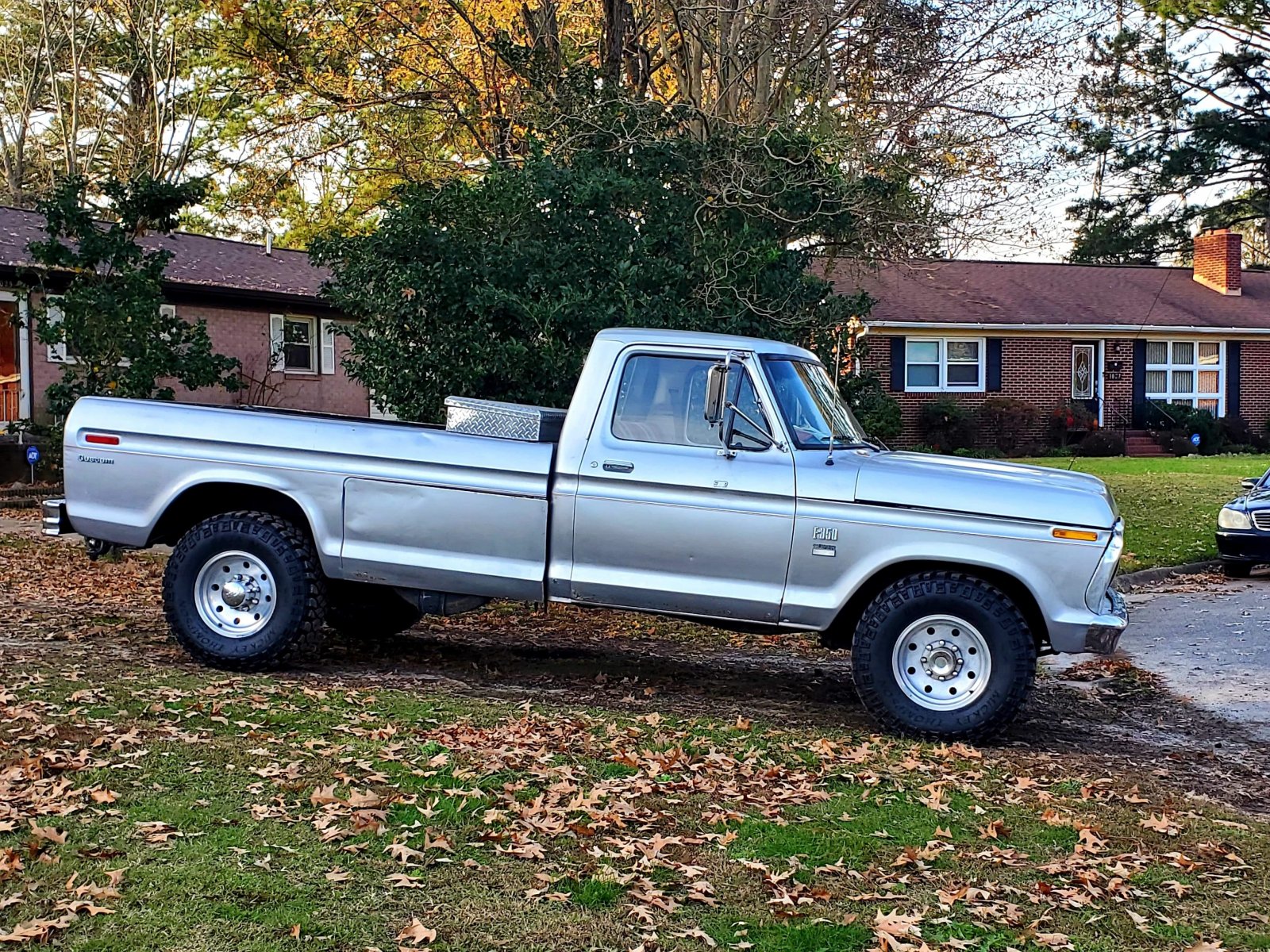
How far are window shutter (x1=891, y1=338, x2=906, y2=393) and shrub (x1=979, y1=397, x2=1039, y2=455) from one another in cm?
191

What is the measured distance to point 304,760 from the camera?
6230mm

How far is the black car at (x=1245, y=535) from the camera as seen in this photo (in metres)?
14.1

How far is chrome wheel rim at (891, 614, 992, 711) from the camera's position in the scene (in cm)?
738

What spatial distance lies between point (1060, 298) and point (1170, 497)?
14.2 m

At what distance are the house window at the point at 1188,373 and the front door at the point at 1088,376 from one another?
1.48 meters

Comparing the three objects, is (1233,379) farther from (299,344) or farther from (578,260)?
(578,260)

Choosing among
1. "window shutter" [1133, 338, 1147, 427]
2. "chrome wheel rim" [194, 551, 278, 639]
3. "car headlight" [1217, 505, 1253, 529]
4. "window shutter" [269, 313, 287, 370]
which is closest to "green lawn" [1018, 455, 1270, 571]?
"car headlight" [1217, 505, 1253, 529]

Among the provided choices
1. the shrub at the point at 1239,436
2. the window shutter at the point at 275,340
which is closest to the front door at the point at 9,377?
the window shutter at the point at 275,340

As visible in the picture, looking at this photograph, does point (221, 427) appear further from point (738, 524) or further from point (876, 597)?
point (876, 597)

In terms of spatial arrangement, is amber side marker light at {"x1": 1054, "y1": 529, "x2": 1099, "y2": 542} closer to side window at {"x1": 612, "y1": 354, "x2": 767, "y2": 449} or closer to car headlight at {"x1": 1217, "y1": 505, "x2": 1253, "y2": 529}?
side window at {"x1": 612, "y1": 354, "x2": 767, "y2": 449}

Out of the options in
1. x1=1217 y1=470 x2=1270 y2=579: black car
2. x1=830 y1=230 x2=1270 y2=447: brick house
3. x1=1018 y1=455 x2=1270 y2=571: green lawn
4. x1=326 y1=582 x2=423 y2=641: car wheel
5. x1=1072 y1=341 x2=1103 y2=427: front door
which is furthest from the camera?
x1=1072 y1=341 x2=1103 y2=427: front door

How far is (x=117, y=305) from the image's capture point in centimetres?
1410

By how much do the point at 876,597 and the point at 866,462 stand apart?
74cm

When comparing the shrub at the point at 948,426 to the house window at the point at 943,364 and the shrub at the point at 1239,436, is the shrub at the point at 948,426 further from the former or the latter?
the shrub at the point at 1239,436
